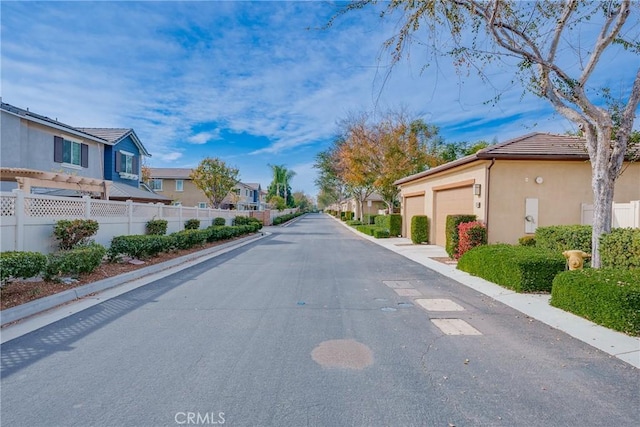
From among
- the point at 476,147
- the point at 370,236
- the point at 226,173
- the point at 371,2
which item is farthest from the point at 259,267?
the point at 476,147

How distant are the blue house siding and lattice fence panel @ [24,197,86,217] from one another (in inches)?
547

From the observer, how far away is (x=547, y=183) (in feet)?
37.9

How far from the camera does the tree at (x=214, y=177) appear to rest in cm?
2677

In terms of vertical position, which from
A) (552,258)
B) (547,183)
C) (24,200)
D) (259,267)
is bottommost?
(259,267)

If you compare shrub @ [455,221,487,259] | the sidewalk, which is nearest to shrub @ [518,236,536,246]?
shrub @ [455,221,487,259]

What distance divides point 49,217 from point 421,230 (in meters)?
14.2

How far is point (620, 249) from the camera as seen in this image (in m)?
6.39

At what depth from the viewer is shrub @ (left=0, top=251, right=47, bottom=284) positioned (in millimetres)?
5223

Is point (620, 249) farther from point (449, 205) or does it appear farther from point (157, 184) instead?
point (157, 184)

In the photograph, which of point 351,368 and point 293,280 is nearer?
point 351,368

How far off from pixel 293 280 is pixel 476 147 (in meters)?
32.0

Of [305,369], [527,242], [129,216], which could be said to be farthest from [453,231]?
[129,216]

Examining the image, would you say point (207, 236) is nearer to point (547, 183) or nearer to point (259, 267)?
point (259, 267)

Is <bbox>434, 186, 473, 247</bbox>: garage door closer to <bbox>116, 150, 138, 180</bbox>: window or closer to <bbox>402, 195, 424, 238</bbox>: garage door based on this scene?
<bbox>402, 195, 424, 238</bbox>: garage door
